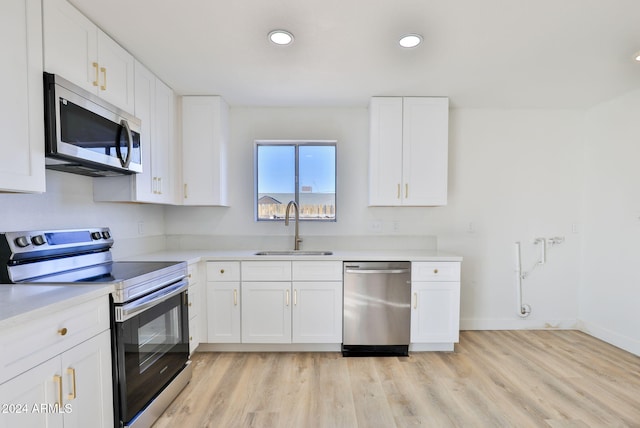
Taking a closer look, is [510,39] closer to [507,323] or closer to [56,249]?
[507,323]

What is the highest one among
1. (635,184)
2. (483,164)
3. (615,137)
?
(615,137)

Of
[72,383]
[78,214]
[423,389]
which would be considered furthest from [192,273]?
[423,389]

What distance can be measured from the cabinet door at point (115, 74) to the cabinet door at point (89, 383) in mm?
1509

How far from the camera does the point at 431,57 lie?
2127mm

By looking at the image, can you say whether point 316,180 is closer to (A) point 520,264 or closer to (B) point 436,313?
(B) point 436,313

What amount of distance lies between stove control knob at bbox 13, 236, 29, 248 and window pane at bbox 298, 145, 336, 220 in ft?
7.04

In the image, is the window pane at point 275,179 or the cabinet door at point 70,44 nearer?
the cabinet door at point 70,44

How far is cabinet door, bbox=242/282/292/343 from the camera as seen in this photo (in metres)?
2.66

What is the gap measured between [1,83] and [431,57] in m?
2.43

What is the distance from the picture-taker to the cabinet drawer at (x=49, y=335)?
100 centimetres

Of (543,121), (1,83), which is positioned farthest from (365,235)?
(1,83)

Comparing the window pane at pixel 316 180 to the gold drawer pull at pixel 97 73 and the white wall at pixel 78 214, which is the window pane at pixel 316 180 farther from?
the gold drawer pull at pixel 97 73

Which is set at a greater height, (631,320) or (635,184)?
(635,184)

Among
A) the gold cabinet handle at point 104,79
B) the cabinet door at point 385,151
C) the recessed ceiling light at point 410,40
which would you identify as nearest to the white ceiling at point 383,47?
the recessed ceiling light at point 410,40
